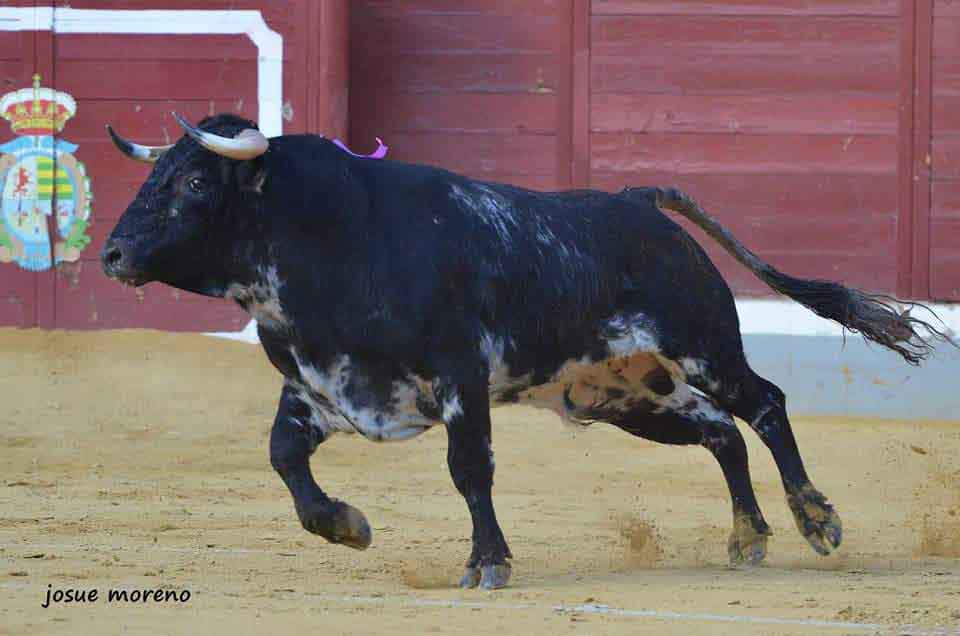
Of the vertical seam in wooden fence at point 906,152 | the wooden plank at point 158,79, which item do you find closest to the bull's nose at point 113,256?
the wooden plank at point 158,79

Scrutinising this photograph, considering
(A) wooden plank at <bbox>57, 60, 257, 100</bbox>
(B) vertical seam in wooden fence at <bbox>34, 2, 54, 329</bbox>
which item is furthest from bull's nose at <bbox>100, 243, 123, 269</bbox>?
(B) vertical seam in wooden fence at <bbox>34, 2, 54, 329</bbox>

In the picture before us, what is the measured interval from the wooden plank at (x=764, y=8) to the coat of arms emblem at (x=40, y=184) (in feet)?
10.2

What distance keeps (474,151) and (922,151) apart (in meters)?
2.42

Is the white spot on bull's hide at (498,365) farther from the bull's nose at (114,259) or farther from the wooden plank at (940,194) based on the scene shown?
the wooden plank at (940,194)

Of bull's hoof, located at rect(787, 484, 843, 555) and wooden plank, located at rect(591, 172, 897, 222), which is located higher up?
wooden plank, located at rect(591, 172, 897, 222)

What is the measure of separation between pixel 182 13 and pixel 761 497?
4303 mm

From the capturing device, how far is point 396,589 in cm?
584

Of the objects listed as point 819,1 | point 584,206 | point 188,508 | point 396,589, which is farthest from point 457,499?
point 819,1

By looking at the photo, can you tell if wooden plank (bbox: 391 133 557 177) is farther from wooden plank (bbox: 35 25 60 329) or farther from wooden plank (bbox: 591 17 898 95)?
wooden plank (bbox: 35 25 60 329)

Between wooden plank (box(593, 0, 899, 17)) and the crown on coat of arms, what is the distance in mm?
3109

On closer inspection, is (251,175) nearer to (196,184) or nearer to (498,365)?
(196,184)

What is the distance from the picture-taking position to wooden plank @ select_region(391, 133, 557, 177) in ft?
36.2

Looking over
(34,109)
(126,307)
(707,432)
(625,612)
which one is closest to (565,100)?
(126,307)

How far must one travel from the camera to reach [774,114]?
1094cm
